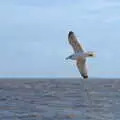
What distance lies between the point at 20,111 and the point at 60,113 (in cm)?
249

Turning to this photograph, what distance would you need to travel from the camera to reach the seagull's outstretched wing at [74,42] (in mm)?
24052

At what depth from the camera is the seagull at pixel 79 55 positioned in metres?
23.6

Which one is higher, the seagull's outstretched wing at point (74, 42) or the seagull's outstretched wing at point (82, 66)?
the seagull's outstretched wing at point (74, 42)

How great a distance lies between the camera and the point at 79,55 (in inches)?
934

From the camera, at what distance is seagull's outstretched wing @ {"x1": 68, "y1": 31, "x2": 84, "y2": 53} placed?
24052mm

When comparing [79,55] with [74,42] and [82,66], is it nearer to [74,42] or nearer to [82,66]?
[74,42]

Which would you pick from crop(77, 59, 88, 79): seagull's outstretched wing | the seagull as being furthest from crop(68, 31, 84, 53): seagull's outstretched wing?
crop(77, 59, 88, 79): seagull's outstretched wing

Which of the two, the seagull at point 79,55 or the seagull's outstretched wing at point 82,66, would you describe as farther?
the seagull's outstretched wing at point 82,66

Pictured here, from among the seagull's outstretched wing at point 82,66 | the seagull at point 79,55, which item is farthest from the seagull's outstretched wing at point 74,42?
the seagull's outstretched wing at point 82,66

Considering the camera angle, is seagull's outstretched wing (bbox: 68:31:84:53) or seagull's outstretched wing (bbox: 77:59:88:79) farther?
seagull's outstretched wing (bbox: 77:59:88:79)

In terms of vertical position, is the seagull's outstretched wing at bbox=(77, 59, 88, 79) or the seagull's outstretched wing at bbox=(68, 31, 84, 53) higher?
the seagull's outstretched wing at bbox=(68, 31, 84, 53)

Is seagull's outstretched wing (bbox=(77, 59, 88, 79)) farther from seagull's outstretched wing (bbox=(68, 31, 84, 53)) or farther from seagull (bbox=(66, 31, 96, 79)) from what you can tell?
seagull's outstretched wing (bbox=(68, 31, 84, 53))

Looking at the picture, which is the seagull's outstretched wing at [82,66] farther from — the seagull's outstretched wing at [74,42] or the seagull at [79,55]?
the seagull's outstretched wing at [74,42]

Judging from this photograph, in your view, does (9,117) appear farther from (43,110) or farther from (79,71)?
(79,71)
